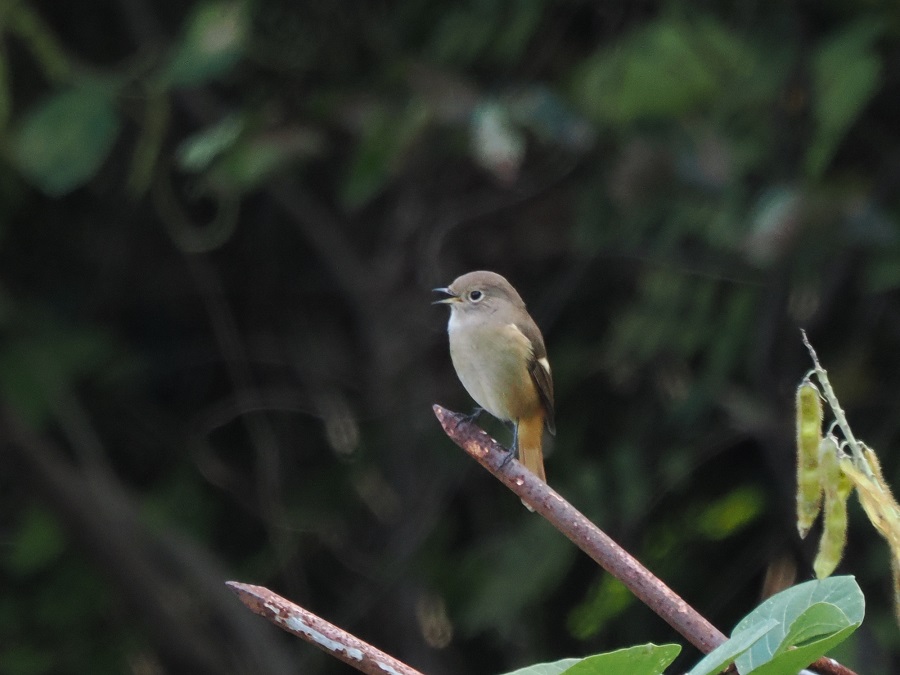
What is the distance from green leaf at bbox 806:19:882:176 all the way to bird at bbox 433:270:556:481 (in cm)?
89

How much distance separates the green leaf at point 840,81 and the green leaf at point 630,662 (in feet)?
9.48

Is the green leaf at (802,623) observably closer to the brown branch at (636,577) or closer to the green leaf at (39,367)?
the brown branch at (636,577)

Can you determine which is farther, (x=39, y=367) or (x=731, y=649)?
(x=39, y=367)

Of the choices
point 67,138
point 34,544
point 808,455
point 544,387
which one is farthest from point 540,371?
point 34,544

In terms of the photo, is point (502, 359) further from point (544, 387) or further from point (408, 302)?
point (408, 302)

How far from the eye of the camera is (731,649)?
0.88 m

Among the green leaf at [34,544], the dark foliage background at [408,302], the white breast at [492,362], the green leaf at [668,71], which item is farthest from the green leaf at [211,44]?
the green leaf at [34,544]

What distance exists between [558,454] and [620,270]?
663 millimetres

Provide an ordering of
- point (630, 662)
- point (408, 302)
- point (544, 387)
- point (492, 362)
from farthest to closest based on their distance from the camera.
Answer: point (408, 302) < point (544, 387) < point (492, 362) < point (630, 662)

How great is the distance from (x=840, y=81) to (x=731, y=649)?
9.66 ft

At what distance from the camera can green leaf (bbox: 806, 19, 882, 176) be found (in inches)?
139

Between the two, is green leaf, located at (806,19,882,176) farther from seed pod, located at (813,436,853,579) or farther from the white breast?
seed pod, located at (813,436,853,579)

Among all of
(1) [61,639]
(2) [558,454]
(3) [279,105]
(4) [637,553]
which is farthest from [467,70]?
(1) [61,639]

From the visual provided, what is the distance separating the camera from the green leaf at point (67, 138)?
424 cm
